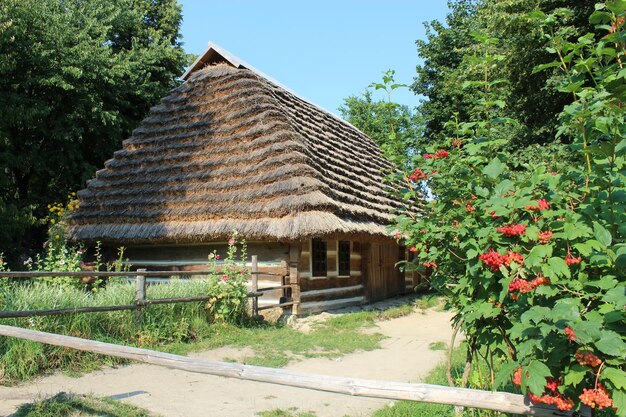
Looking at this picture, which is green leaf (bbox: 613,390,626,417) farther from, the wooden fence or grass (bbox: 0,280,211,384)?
the wooden fence

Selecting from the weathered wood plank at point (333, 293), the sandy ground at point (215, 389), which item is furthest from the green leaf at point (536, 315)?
the weathered wood plank at point (333, 293)

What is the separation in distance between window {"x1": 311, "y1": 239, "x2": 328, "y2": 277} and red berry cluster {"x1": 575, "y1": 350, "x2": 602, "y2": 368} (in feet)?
29.7

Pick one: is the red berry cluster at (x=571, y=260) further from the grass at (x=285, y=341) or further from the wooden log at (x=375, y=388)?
the grass at (x=285, y=341)

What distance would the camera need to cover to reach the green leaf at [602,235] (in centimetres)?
191

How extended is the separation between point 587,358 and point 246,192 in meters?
8.77

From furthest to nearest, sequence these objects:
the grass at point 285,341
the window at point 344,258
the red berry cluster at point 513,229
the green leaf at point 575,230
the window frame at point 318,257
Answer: the window at point 344,258 → the window frame at point 318,257 → the grass at point 285,341 → the red berry cluster at point 513,229 → the green leaf at point 575,230

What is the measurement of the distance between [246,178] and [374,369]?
5603 mm

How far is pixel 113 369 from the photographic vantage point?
5.65 metres

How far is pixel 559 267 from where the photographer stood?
2008mm

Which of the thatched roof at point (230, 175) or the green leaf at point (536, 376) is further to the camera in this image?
the thatched roof at point (230, 175)

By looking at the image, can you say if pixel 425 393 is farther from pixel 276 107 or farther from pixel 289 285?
pixel 276 107

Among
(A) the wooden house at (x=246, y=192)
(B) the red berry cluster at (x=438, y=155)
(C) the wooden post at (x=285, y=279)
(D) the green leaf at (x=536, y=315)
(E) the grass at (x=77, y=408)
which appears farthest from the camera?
(C) the wooden post at (x=285, y=279)

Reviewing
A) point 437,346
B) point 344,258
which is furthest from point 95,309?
point 344,258

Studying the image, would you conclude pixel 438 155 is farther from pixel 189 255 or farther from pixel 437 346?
pixel 189 255
